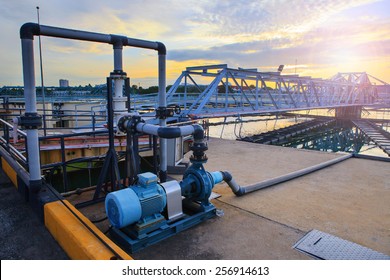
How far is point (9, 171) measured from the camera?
195 inches

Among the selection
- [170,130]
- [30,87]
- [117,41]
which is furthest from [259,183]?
[30,87]

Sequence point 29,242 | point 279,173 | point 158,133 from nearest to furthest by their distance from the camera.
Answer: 1. point 29,242
2. point 158,133
3. point 279,173

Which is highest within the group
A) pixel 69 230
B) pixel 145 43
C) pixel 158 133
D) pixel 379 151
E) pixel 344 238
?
pixel 145 43

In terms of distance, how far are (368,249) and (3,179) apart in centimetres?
580

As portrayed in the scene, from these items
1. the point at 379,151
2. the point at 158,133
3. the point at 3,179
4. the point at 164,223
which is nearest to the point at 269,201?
the point at 164,223

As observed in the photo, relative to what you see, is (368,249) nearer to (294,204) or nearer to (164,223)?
(294,204)

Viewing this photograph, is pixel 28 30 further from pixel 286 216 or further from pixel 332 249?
pixel 332 249

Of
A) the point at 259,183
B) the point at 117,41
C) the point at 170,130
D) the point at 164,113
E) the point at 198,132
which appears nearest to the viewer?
the point at 170,130

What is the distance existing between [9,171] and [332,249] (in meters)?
5.26

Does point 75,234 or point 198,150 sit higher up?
point 198,150

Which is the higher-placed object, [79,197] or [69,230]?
[69,230]

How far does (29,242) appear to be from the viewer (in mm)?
2998

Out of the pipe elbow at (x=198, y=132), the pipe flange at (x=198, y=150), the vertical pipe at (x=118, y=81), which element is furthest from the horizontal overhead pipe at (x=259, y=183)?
the vertical pipe at (x=118, y=81)

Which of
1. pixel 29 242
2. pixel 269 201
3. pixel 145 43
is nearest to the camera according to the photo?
pixel 29 242
